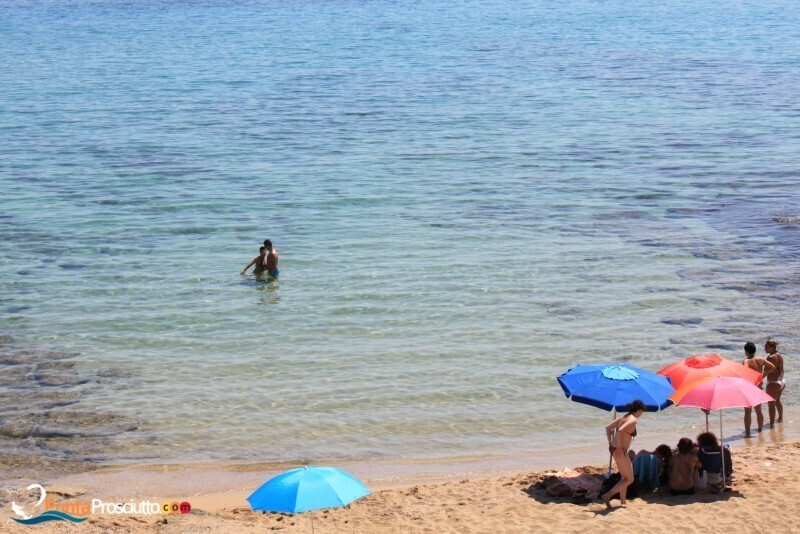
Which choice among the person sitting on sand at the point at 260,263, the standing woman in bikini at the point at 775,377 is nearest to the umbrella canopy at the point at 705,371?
the standing woman in bikini at the point at 775,377

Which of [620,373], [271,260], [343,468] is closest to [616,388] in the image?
[620,373]

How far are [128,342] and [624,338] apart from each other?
867cm

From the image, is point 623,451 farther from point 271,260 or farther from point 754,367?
point 271,260

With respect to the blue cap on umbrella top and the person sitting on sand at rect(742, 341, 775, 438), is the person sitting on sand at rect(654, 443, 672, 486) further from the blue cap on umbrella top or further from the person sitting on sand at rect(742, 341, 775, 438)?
the person sitting on sand at rect(742, 341, 775, 438)

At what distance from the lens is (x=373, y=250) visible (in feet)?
73.2

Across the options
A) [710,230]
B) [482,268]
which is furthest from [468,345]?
[710,230]

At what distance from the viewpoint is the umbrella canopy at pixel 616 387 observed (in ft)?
37.6

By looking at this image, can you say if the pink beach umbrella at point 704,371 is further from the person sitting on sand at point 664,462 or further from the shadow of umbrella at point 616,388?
the person sitting on sand at point 664,462

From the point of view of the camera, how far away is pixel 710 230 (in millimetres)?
23453

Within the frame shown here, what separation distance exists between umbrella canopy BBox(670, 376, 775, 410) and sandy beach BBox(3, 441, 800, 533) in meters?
1.08

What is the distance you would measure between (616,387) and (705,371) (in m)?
1.21

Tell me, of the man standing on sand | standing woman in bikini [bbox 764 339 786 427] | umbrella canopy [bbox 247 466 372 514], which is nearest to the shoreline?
standing woman in bikini [bbox 764 339 786 427]

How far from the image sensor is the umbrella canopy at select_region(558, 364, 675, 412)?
37.6 feet

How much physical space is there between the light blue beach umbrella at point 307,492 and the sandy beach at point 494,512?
1.41 meters
